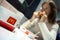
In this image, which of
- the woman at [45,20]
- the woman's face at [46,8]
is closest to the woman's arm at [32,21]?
the woman at [45,20]

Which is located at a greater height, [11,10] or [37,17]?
[37,17]

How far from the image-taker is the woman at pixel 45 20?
4.30 ft

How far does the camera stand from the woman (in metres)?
1.31

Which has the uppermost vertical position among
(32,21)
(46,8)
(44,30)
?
(46,8)

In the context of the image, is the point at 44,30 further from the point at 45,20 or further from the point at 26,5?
the point at 26,5

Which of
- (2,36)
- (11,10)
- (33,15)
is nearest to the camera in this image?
(2,36)

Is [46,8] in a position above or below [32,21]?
above

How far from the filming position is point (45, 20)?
56.5 inches

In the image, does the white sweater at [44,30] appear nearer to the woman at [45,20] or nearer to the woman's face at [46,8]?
the woman at [45,20]

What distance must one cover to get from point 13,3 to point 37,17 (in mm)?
405

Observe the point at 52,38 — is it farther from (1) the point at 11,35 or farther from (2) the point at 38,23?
(1) the point at 11,35

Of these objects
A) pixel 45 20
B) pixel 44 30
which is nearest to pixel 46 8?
pixel 45 20

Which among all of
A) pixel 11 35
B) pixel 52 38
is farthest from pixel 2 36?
pixel 52 38

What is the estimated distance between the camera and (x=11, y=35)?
0.59 metres
